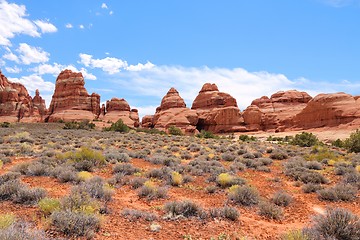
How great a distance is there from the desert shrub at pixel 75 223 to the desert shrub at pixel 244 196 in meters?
4.27

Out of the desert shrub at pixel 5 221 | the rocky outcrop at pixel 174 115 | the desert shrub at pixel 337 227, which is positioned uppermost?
the rocky outcrop at pixel 174 115

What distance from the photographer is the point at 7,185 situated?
274 inches

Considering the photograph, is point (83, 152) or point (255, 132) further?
point (255, 132)

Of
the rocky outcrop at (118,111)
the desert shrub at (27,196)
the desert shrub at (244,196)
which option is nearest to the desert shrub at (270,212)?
the desert shrub at (244,196)

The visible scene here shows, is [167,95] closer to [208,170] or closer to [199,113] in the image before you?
[199,113]

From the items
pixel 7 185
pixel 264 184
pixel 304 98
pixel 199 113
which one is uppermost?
pixel 304 98

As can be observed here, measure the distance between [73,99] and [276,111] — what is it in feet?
226

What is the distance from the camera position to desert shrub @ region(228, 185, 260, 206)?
773cm

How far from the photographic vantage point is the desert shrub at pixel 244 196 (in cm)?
773

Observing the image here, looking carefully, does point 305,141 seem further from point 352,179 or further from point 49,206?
point 49,206

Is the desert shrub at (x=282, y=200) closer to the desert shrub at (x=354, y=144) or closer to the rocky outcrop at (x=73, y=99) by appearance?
the desert shrub at (x=354, y=144)

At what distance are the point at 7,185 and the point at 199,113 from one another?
245 ft

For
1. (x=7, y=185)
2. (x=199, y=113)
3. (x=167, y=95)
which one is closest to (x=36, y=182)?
(x=7, y=185)

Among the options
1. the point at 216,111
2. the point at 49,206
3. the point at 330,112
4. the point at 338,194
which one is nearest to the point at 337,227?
the point at 338,194
